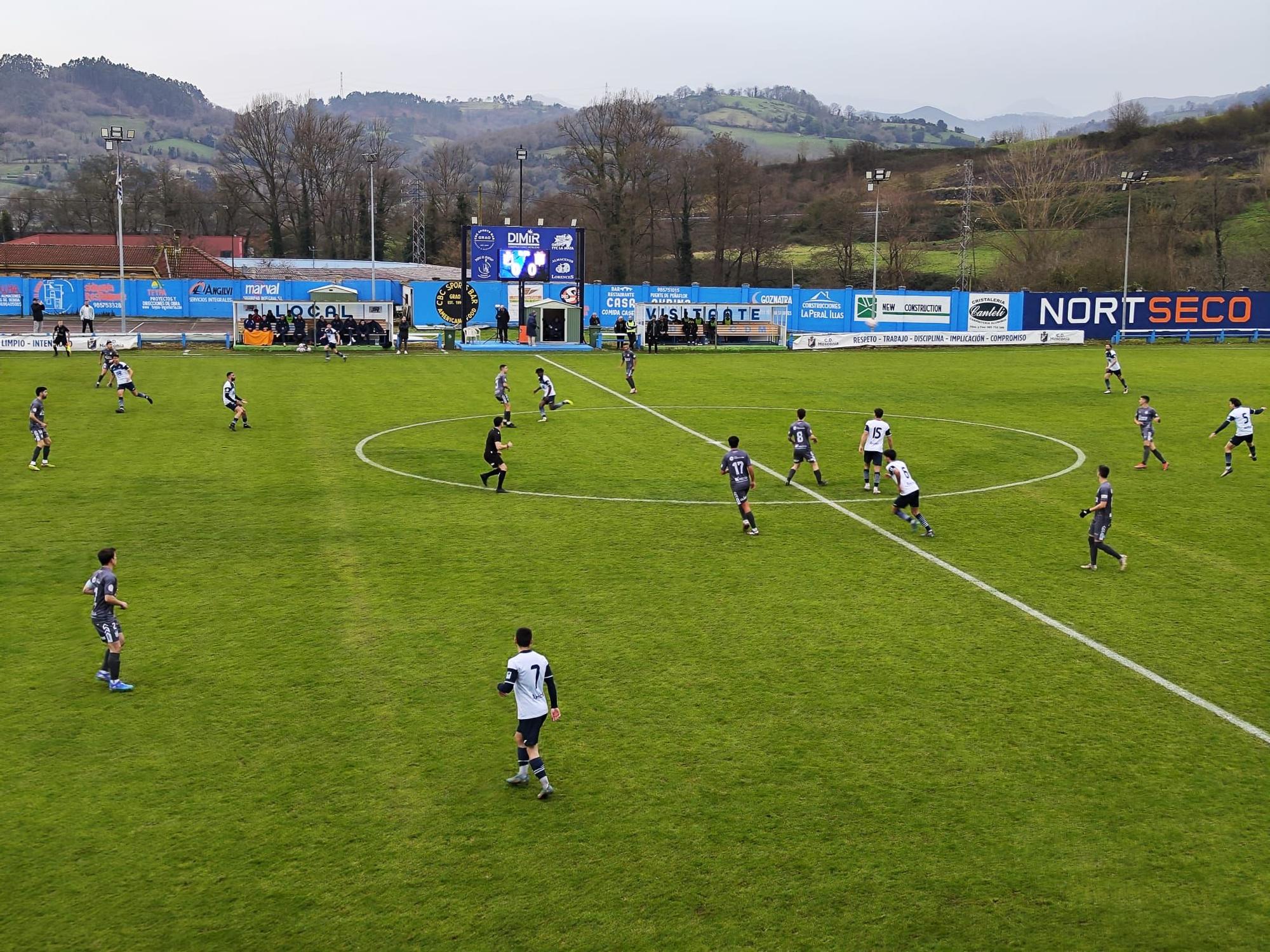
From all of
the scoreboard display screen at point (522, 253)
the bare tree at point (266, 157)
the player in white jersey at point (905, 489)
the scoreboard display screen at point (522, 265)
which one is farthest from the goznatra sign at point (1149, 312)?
the bare tree at point (266, 157)

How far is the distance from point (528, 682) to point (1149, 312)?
79.5 meters

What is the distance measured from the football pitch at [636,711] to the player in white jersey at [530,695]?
0.38 meters

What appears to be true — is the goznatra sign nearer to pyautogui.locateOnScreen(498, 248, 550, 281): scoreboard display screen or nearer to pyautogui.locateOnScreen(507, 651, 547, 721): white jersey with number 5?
pyautogui.locateOnScreen(498, 248, 550, 281): scoreboard display screen

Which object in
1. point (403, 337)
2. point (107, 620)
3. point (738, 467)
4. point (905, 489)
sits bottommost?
point (107, 620)

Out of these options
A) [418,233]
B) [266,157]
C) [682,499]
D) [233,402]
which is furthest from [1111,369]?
[266,157]

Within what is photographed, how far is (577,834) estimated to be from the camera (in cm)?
1091

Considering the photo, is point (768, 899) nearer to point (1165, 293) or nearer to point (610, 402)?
point (610, 402)

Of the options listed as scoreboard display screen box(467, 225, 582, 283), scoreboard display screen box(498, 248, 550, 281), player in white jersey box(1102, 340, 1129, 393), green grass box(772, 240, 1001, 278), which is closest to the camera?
player in white jersey box(1102, 340, 1129, 393)

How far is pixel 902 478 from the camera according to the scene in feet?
74.9

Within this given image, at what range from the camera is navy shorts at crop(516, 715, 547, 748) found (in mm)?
11672

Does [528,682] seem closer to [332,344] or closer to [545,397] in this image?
[545,397]

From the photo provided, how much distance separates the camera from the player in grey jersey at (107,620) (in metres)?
14.4

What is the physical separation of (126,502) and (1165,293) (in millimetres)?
73881

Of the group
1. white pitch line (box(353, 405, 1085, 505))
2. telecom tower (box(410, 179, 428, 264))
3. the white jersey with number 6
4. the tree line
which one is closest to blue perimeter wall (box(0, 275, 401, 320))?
the tree line
